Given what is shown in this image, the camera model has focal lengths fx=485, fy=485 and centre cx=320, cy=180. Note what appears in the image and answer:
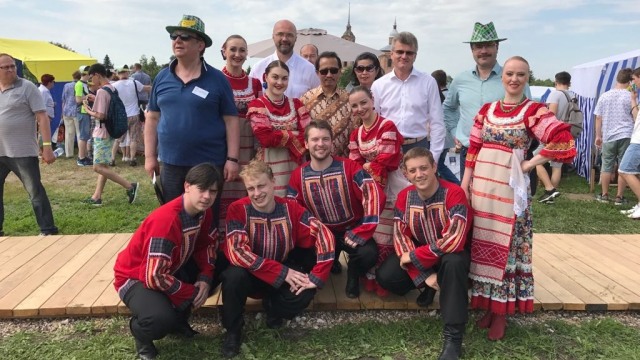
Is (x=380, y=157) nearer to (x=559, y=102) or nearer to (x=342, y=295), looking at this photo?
(x=342, y=295)

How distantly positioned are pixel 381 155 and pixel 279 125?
0.77 meters

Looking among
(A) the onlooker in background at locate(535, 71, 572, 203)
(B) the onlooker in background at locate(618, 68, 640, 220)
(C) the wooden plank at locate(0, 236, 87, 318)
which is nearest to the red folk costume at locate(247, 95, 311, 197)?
(C) the wooden plank at locate(0, 236, 87, 318)

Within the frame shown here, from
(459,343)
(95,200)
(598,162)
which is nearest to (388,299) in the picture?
(459,343)

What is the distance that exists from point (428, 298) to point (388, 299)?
0.92ft

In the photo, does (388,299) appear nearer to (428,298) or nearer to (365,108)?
(428,298)

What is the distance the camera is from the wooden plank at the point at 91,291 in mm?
3314

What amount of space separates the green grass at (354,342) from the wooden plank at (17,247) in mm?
1371

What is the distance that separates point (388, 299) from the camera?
3.48 meters

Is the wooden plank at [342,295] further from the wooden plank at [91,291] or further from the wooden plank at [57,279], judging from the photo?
the wooden plank at [57,279]

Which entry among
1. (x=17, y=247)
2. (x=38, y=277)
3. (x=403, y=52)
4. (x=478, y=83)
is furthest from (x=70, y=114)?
(x=478, y=83)

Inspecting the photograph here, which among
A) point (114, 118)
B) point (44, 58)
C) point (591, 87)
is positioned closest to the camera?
point (114, 118)

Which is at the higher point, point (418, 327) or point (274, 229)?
point (274, 229)

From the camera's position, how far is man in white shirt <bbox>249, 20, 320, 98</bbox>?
4.16m

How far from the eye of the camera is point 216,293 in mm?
3537
